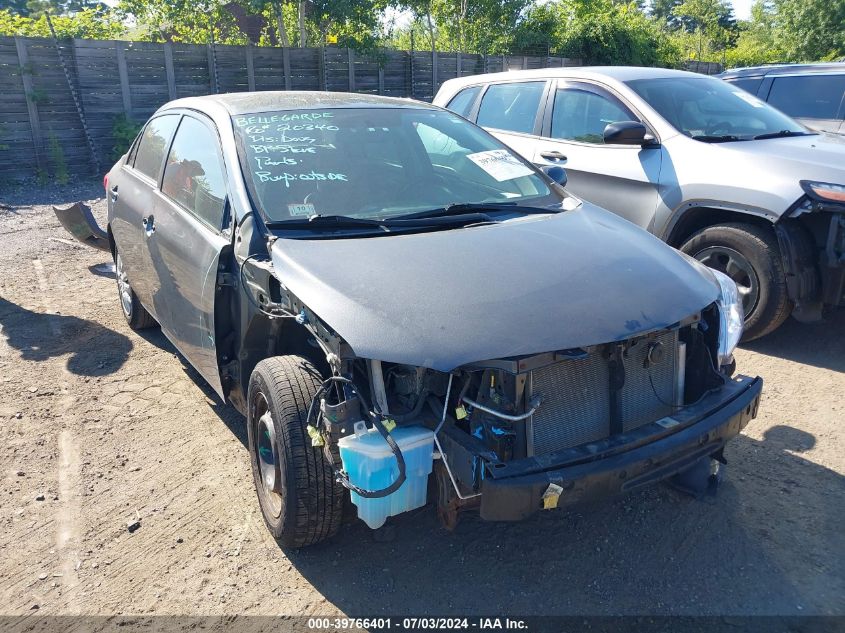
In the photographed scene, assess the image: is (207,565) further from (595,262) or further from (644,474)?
(595,262)

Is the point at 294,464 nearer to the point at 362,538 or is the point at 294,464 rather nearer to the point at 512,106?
the point at 362,538

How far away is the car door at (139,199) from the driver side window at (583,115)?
3.26 m

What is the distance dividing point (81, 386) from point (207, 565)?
2.22 meters

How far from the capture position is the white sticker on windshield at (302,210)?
318cm

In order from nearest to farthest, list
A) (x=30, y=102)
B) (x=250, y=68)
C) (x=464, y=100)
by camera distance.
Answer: (x=464, y=100), (x=30, y=102), (x=250, y=68)

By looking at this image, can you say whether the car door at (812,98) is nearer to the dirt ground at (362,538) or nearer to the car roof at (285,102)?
the dirt ground at (362,538)

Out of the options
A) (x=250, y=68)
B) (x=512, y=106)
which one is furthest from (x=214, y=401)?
(x=250, y=68)

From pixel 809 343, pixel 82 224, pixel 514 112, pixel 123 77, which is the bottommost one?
pixel 809 343

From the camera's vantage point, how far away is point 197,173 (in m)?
3.79

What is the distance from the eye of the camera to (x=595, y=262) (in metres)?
2.94

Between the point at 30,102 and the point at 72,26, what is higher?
the point at 72,26

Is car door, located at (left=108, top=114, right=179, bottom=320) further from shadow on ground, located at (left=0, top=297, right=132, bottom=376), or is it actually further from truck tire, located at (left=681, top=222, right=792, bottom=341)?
truck tire, located at (left=681, top=222, right=792, bottom=341)

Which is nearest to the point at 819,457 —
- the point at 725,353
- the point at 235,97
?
the point at 725,353

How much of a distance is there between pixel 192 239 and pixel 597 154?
3484 mm
